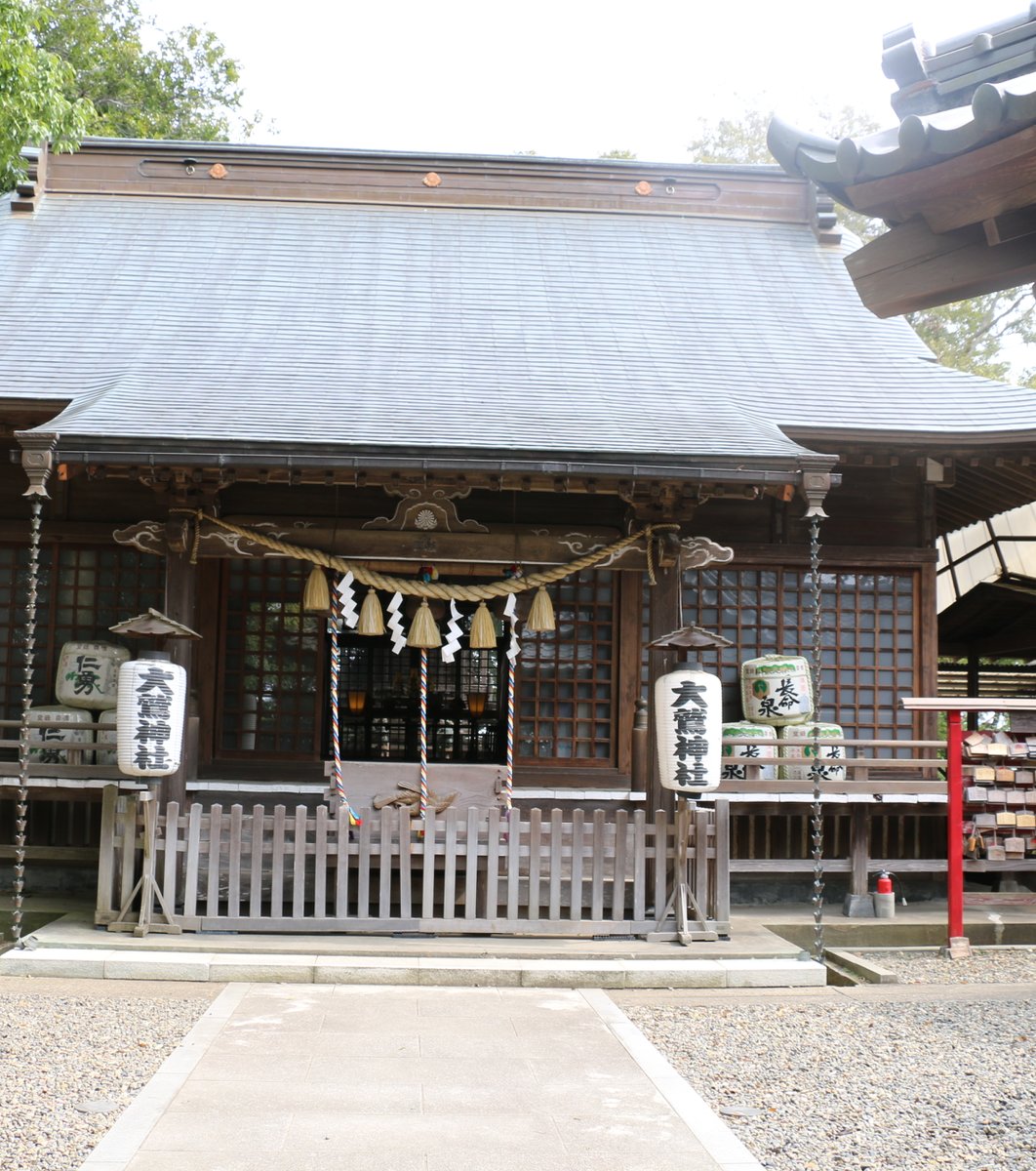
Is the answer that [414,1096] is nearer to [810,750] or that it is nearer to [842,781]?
[842,781]

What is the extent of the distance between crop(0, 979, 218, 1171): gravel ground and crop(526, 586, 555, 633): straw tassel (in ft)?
12.3

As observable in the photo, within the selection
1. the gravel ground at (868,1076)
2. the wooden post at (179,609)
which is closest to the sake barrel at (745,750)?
the gravel ground at (868,1076)

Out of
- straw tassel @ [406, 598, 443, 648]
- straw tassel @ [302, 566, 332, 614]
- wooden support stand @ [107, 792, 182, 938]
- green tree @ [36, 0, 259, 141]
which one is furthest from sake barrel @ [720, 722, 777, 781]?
green tree @ [36, 0, 259, 141]

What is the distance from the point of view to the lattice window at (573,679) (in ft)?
34.8

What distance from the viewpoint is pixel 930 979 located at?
26.7ft

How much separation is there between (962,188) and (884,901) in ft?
24.6

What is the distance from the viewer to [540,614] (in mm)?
9477

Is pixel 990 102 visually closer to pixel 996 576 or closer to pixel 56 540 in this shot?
pixel 56 540

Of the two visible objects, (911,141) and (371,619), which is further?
(371,619)

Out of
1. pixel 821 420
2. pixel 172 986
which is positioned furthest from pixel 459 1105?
pixel 821 420

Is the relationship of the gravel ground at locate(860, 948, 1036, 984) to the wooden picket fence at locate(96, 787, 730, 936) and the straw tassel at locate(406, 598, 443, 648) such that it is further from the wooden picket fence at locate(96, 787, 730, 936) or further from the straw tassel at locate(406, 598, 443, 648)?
the straw tassel at locate(406, 598, 443, 648)

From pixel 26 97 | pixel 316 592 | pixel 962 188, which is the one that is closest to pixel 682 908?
pixel 316 592

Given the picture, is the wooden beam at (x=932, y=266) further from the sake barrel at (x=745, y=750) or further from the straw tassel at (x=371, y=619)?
the sake barrel at (x=745, y=750)

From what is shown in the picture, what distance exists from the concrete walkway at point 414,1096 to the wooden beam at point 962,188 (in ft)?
11.3
